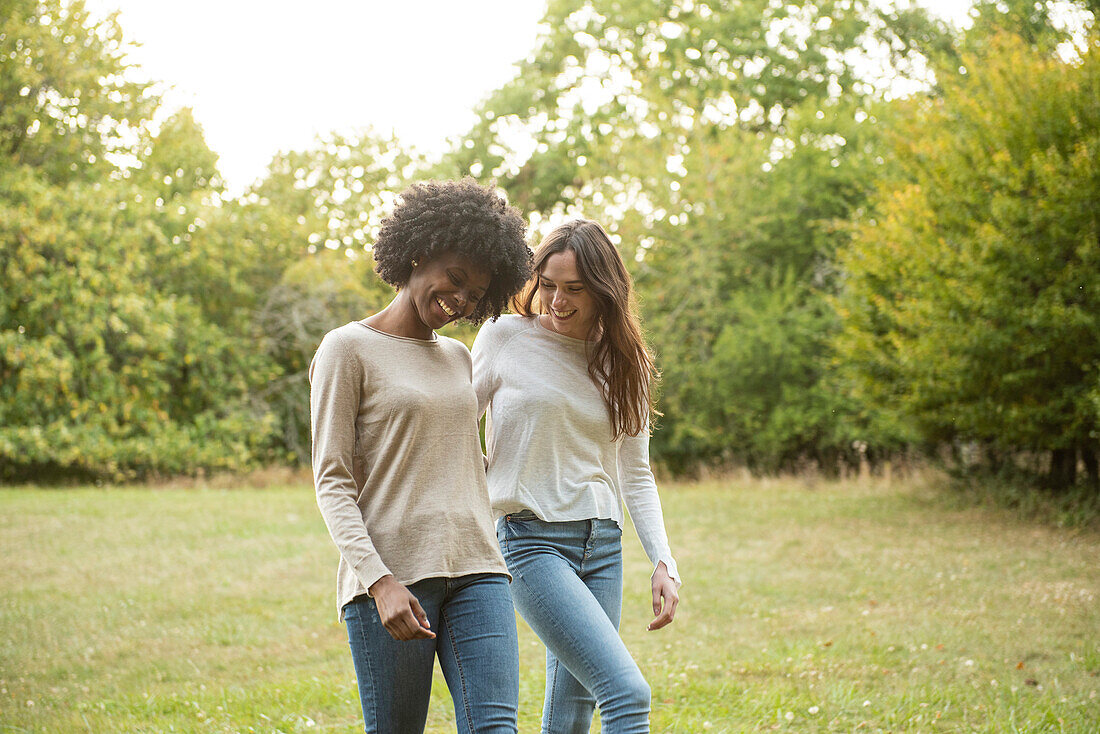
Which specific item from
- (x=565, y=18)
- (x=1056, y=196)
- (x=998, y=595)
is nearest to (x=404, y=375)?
(x=998, y=595)

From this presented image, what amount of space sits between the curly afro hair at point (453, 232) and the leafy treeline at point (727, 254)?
9.16m

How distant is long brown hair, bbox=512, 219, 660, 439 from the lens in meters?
3.21

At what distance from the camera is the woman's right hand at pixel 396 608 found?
2338mm

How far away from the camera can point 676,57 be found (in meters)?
24.9

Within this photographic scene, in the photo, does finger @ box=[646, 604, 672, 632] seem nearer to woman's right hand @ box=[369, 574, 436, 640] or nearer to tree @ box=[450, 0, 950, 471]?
woman's right hand @ box=[369, 574, 436, 640]

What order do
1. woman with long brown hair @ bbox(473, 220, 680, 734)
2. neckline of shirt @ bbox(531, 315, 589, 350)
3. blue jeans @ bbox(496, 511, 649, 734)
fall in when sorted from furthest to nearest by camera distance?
1. neckline of shirt @ bbox(531, 315, 589, 350)
2. woman with long brown hair @ bbox(473, 220, 680, 734)
3. blue jeans @ bbox(496, 511, 649, 734)

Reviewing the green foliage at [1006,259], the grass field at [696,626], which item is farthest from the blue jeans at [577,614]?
the green foliage at [1006,259]

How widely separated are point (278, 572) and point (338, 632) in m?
2.50

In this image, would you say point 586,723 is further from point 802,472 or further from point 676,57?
point 676,57

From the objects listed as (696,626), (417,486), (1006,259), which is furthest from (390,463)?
(1006,259)

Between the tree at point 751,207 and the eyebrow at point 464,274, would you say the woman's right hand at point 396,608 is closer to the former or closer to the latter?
the eyebrow at point 464,274

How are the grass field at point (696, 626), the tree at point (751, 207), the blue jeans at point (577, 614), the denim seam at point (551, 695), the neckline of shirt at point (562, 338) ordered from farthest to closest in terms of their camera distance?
the tree at point (751, 207) < the grass field at point (696, 626) < the neckline of shirt at point (562, 338) < the denim seam at point (551, 695) < the blue jeans at point (577, 614)

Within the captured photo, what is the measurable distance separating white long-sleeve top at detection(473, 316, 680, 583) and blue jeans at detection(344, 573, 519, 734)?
45 cm

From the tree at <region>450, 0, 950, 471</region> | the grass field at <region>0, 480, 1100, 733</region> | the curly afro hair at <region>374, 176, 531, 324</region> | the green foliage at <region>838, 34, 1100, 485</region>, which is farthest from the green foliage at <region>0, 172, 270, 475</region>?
the curly afro hair at <region>374, 176, 531, 324</region>
